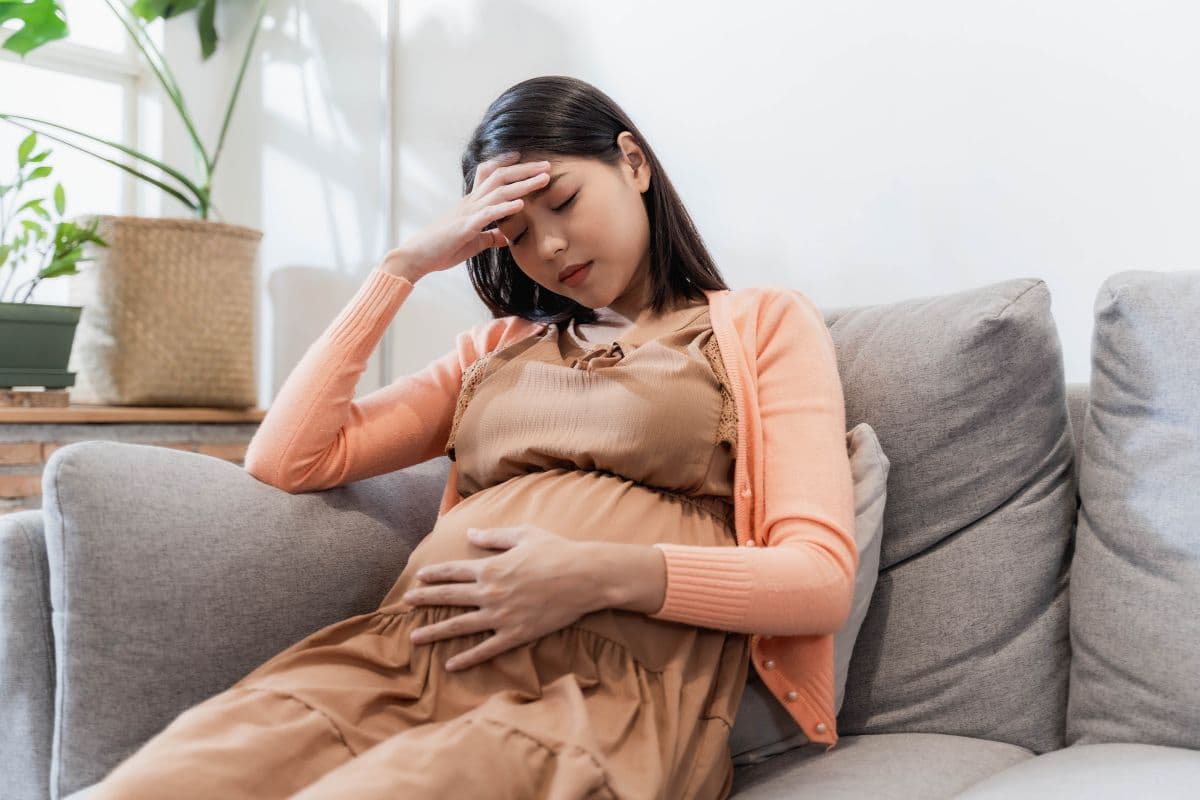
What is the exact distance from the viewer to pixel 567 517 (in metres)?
1.06

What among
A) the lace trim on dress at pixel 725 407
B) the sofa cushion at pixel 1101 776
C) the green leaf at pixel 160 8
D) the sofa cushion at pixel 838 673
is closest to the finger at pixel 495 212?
the lace trim on dress at pixel 725 407

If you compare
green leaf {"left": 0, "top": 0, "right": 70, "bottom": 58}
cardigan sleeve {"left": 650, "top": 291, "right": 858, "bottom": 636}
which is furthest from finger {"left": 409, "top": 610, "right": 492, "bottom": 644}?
green leaf {"left": 0, "top": 0, "right": 70, "bottom": 58}

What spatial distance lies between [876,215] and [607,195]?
0.55m

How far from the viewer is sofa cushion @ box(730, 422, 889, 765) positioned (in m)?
1.10

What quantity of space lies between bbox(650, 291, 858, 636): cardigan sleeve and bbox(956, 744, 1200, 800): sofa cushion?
210 millimetres

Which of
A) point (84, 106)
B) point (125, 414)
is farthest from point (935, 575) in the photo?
point (84, 106)

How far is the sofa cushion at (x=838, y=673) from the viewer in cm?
110

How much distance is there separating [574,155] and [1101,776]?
33.4 inches

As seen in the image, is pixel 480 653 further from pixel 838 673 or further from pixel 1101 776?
pixel 1101 776

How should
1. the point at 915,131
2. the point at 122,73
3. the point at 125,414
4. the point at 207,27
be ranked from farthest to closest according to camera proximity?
the point at 122,73 → the point at 207,27 → the point at 125,414 → the point at 915,131

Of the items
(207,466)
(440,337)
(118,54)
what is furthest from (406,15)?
(207,466)

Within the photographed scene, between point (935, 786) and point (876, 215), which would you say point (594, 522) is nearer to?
point (935, 786)

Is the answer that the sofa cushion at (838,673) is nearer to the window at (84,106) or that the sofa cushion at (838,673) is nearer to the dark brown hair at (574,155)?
the dark brown hair at (574,155)

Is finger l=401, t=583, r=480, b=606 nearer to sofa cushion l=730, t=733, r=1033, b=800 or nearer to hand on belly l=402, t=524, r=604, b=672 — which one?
hand on belly l=402, t=524, r=604, b=672
